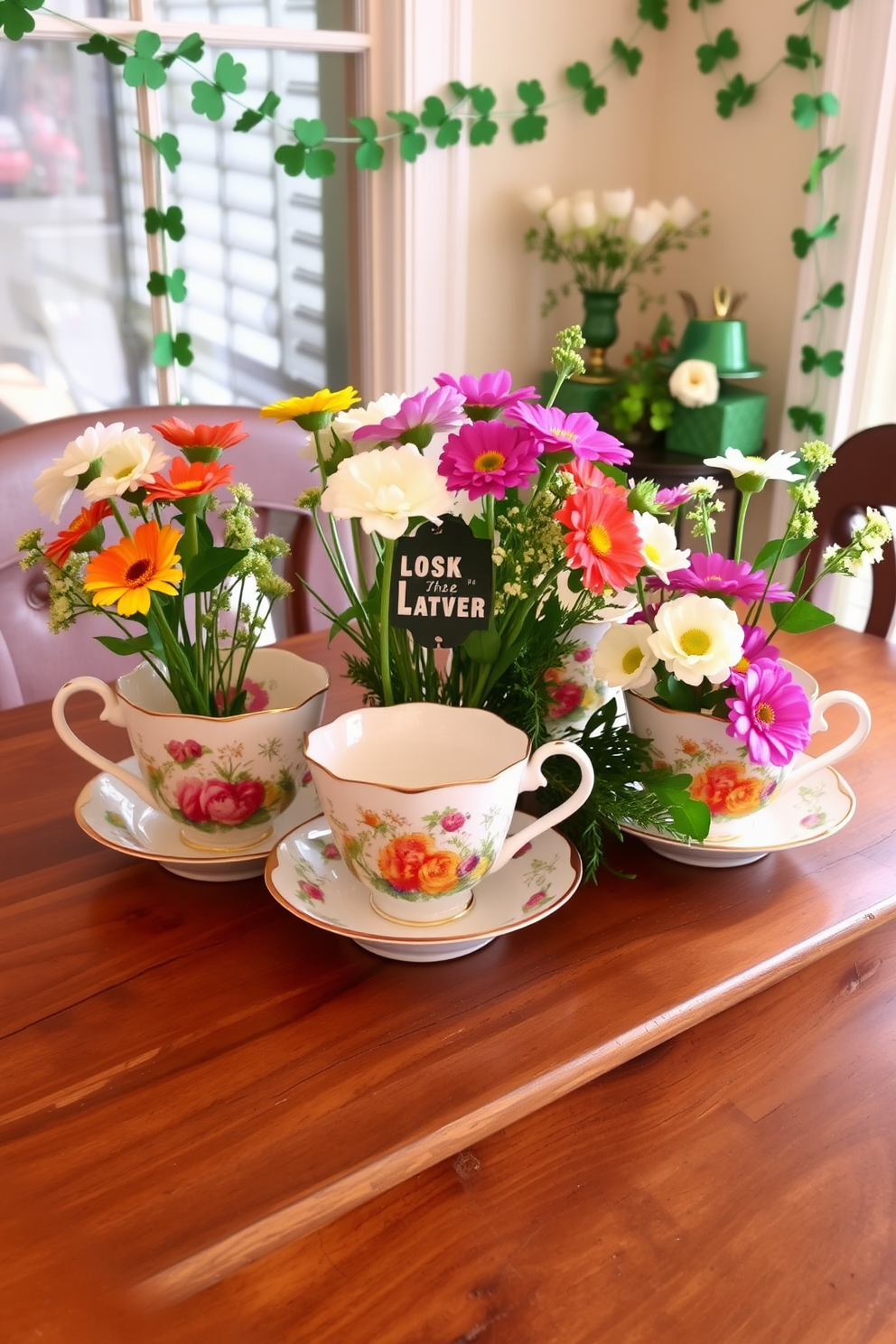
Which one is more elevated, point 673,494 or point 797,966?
point 673,494

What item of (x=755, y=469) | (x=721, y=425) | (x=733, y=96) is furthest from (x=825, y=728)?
(x=733, y=96)

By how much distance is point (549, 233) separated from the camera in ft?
7.91

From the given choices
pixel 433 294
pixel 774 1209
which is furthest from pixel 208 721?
pixel 433 294

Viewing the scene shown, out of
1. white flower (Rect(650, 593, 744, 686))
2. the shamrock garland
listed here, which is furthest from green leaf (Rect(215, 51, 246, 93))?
white flower (Rect(650, 593, 744, 686))

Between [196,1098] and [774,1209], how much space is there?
0.34m

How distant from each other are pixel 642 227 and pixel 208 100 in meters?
0.85

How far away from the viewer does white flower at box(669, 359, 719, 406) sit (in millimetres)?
2229

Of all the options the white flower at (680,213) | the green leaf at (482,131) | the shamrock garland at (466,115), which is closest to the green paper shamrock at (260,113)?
the shamrock garland at (466,115)

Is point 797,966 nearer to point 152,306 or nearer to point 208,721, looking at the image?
point 208,721

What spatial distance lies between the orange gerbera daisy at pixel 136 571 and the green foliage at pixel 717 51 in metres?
2.10

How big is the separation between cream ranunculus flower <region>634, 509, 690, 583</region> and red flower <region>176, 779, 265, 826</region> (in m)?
0.31

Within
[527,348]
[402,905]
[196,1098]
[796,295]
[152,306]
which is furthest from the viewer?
[527,348]

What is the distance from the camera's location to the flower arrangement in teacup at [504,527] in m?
0.72

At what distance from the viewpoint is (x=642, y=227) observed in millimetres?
2299
